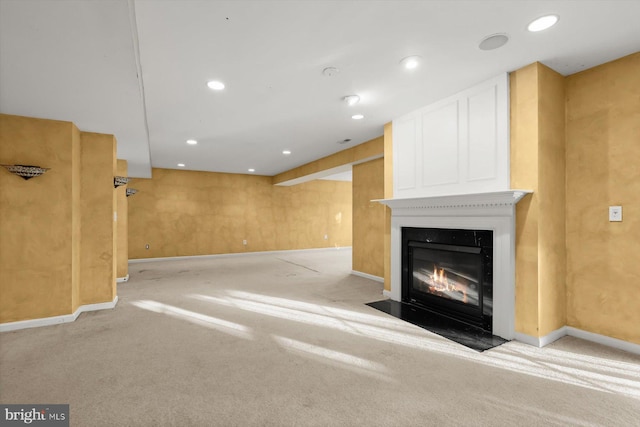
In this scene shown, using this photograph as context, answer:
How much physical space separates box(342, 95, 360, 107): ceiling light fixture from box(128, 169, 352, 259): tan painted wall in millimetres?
6561

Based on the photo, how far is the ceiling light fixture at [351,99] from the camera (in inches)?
132

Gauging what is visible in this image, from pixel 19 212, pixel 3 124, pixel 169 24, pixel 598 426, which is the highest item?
pixel 169 24

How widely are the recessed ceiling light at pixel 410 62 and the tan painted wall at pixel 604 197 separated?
163cm

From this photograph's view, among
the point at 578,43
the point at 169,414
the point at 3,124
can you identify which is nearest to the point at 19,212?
the point at 3,124

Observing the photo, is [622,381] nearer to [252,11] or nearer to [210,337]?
[210,337]

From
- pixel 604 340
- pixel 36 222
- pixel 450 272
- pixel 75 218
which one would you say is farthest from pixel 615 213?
pixel 36 222

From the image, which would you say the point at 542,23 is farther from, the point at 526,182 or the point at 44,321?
the point at 44,321

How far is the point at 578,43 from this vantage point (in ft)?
7.78

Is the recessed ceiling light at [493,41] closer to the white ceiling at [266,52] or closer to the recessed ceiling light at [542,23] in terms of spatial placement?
the white ceiling at [266,52]

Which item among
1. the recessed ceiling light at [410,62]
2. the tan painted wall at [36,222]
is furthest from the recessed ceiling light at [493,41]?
the tan painted wall at [36,222]

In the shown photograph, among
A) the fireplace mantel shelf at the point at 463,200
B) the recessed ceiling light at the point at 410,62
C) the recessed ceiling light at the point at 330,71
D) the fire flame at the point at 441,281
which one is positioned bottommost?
the fire flame at the point at 441,281

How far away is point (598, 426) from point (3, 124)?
18.7ft

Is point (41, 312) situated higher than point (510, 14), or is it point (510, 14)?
point (510, 14)

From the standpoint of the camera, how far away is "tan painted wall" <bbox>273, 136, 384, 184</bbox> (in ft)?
17.0
